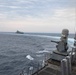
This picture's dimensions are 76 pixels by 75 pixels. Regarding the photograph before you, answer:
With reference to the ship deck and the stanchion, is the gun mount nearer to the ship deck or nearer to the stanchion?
the ship deck

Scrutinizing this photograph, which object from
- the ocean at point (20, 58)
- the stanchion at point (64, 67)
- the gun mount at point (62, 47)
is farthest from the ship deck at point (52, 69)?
the ocean at point (20, 58)

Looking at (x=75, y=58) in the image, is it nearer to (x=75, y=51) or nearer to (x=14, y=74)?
(x=75, y=51)

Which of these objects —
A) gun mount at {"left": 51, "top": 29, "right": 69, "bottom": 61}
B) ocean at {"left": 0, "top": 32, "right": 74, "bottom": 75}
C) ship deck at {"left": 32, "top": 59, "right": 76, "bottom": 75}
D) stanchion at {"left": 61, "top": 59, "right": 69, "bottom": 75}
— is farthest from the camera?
ocean at {"left": 0, "top": 32, "right": 74, "bottom": 75}

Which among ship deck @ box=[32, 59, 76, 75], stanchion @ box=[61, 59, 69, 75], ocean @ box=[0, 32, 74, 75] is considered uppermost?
stanchion @ box=[61, 59, 69, 75]

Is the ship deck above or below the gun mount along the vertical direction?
below

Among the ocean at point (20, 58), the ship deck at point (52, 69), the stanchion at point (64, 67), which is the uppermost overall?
the stanchion at point (64, 67)

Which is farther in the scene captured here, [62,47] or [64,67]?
[62,47]

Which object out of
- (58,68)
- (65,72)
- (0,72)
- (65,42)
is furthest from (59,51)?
Answer: (0,72)

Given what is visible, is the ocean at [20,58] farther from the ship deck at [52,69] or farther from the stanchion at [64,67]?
the stanchion at [64,67]

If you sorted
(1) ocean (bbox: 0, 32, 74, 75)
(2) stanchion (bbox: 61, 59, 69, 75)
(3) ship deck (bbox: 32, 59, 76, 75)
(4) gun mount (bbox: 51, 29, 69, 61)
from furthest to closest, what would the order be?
(1) ocean (bbox: 0, 32, 74, 75)
(4) gun mount (bbox: 51, 29, 69, 61)
(3) ship deck (bbox: 32, 59, 76, 75)
(2) stanchion (bbox: 61, 59, 69, 75)

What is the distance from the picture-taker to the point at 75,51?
17.6 m

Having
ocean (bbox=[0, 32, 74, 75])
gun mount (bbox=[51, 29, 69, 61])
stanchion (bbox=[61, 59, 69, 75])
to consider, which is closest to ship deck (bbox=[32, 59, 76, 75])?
gun mount (bbox=[51, 29, 69, 61])

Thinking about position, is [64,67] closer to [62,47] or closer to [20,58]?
[62,47]

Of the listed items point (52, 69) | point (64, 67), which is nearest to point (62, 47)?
point (52, 69)
